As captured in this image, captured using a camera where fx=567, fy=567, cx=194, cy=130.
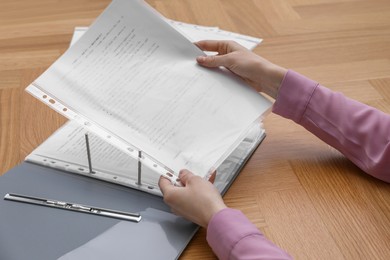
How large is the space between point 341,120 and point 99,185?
0.36 metres

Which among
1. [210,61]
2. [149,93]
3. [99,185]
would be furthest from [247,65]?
[99,185]

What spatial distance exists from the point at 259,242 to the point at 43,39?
2.27 feet

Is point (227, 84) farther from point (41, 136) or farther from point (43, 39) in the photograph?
point (43, 39)

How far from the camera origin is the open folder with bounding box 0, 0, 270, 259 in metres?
0.68

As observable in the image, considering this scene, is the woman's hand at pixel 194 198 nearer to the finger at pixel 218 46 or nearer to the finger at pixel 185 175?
the finger at pixel 185 175

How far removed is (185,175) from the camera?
0.71 metres

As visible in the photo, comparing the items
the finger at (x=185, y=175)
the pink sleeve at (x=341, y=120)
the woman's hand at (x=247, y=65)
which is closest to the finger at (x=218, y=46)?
the woman's hand at (x=247, y=65)

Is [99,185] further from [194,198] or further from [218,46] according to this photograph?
[218,46]

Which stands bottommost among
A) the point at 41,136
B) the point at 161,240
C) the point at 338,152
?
the point at 338,152

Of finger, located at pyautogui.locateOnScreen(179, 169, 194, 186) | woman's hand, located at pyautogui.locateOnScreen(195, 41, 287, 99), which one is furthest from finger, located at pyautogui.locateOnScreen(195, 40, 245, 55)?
finger, located at pyautogui.locateOnScreen(179, 169, 194, 186)

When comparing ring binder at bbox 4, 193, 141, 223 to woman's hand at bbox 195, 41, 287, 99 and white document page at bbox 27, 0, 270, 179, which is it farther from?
woman's hand at bbox 195, 41, 287, 99

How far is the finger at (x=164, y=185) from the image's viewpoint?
0.72 m

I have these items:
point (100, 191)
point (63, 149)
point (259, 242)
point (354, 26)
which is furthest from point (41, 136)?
point (354, 26)

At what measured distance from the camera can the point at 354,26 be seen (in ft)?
3.94
